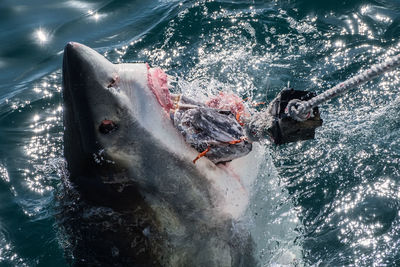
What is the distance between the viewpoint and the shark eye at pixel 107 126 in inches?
90.1

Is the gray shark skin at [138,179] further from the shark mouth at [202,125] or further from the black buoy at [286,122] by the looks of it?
the black buoy at [286,122]

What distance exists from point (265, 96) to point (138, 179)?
2.98 meters

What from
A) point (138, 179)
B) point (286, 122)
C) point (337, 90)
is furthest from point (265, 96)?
point (138, 179)

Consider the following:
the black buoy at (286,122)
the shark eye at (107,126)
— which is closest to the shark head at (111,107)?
the shark eye at (107,126)

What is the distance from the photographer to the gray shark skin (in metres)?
2.29

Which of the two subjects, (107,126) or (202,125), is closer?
(107,126)

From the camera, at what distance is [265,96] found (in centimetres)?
503

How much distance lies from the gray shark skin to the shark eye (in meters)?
0.02

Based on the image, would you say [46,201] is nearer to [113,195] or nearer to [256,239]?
[113,195]

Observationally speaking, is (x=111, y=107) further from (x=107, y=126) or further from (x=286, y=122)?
(x=286, y=122)

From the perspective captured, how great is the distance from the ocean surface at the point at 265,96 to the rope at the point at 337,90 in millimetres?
498

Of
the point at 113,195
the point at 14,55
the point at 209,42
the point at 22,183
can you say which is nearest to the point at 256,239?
the point at 113,195

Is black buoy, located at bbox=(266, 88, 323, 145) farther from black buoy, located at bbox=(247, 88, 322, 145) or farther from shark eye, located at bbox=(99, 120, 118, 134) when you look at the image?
shark eye, located at bbox=(99, 120, 118, 134)

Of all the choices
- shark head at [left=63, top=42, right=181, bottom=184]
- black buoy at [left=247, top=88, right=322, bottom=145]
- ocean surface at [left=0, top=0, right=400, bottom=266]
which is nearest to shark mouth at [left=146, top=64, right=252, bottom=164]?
shark head at [left=63, top=42, right=181, bottom=184]
